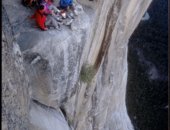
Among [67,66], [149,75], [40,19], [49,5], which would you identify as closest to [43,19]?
[40,19]

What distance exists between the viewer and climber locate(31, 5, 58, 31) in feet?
21.6

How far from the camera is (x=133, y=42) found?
1716 cm

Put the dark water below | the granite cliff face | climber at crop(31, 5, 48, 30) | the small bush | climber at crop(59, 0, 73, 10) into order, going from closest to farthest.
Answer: the granite cliff face, climber at crop(31, 5, 48, 30), climber at crop(59, 0, 73, 10), the small bush, the dark water below

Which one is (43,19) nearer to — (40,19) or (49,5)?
(40,19)

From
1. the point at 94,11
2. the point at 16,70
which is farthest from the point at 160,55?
the point at 16,70

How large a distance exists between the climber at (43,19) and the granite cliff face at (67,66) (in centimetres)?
12

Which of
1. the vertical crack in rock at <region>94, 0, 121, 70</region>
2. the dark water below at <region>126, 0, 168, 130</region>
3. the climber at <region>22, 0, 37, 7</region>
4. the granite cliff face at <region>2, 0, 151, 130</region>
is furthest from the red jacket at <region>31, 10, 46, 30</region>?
the dark water below at <region>126, 0, 168, 130</region>

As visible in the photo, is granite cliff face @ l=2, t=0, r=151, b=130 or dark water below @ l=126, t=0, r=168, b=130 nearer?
granite cliff face @ l=2, t=0, r=151, b=130

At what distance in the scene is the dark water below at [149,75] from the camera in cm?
1440

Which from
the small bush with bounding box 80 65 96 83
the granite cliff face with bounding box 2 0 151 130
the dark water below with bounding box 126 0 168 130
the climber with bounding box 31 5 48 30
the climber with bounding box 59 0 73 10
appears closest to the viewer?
the granite cliff face with bounding box 2 0 151 130

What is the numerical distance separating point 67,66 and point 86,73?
159 cm

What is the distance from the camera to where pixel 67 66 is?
23.1 ft

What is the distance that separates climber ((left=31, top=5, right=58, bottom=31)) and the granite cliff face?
0.39ft

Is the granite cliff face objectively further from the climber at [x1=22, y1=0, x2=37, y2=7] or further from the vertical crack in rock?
the climber at [x1=22, y1=0, x2=37, y2=7]
